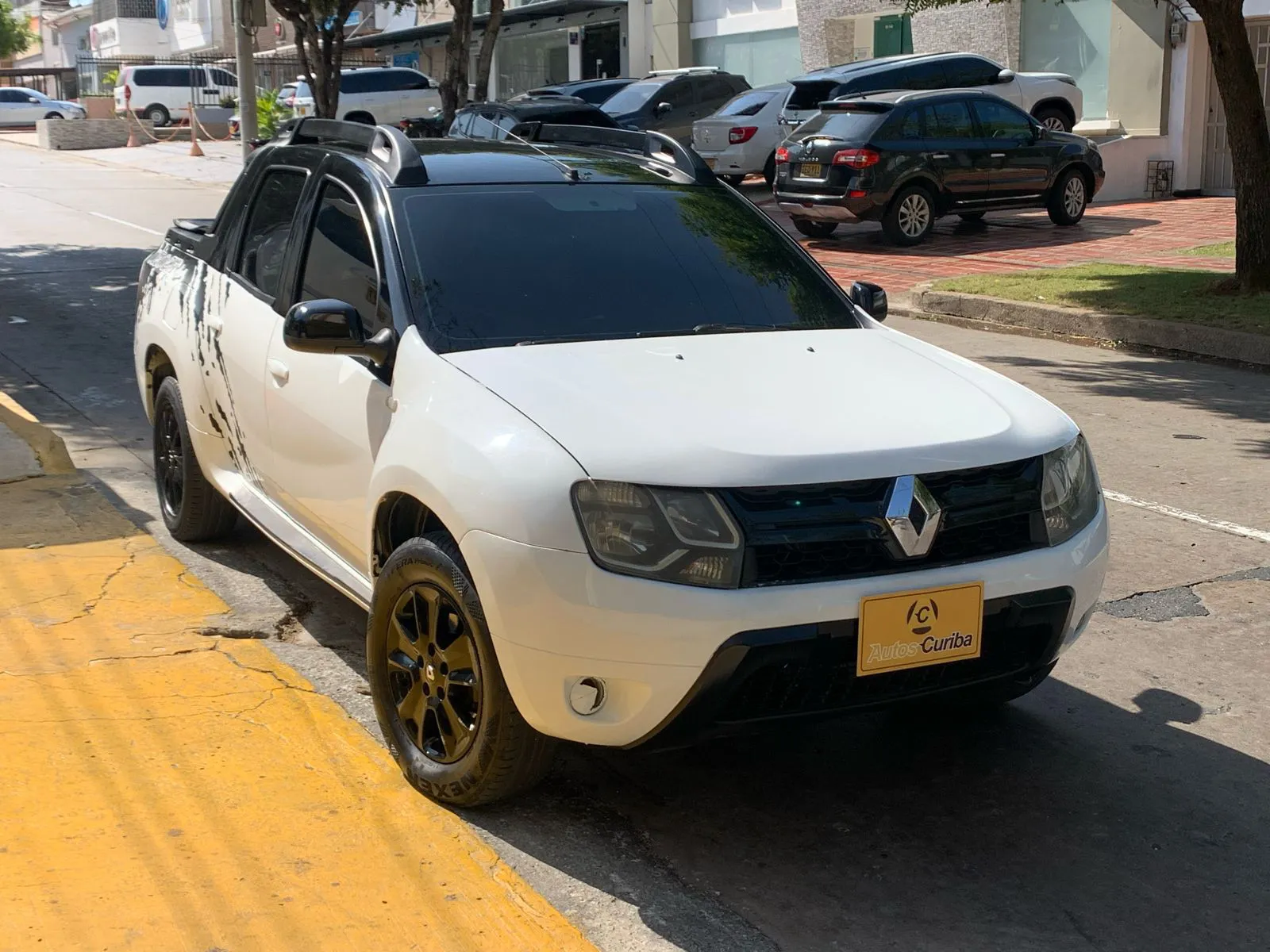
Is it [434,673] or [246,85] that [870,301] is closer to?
[434,673]

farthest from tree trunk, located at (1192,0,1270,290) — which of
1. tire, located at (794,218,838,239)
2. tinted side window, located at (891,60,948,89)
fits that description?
tinted side window, located at (891,60,948,89)

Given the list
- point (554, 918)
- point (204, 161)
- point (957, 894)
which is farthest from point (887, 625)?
point (204, 161)

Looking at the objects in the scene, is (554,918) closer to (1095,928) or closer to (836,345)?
(1095,928)

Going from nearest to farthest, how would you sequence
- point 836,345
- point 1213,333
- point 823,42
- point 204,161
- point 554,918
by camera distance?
point 554,918
point 836,345
point 1213,333
point 823,42
point 204,161

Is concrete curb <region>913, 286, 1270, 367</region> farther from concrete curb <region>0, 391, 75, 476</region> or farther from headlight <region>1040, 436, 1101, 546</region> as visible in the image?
concrete curb <region>0, 391, 75, 476</region>

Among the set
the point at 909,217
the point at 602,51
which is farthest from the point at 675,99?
the point at 602,51

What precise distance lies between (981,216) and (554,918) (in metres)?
17.4

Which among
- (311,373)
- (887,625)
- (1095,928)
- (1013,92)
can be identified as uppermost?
(1013,92)

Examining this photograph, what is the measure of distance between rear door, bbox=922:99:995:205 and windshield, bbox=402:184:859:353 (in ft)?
43.6

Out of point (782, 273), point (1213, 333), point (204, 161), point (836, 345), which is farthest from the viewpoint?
point (204, 161)

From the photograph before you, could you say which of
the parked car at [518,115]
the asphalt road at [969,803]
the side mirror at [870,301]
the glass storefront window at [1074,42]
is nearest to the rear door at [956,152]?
the parked car at [518,115]

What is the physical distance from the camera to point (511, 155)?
5148mm

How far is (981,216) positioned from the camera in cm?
1961

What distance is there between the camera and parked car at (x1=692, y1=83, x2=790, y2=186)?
891 inches
